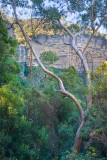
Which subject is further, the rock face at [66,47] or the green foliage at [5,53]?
the rock face at [66,47]

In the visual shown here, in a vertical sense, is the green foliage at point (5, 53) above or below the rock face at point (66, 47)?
below

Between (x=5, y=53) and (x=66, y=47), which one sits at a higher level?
(x=66, y=47)

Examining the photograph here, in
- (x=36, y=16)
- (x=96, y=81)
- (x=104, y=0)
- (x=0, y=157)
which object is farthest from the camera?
(x=36, y=16)

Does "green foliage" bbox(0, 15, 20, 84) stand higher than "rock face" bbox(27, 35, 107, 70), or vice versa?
"rock face" bbox(27, 35, 107, 70)

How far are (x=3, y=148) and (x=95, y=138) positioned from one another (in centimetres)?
292

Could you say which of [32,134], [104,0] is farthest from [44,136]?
[104,0]

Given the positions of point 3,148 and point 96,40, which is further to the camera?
point 96,40

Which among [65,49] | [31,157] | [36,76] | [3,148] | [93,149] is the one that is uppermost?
[65,49]

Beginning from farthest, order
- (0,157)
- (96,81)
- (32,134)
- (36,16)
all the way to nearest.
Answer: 1. (36,16)
2. (32,134)
3. (96,81)
4. (0,157)

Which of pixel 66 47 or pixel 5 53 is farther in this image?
pixel 66 47

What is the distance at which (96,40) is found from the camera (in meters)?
26.2

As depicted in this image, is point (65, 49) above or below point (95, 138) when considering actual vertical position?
above

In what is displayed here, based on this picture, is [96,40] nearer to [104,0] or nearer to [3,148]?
[104,0]

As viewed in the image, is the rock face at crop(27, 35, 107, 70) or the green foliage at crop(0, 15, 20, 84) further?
the rock face at crop(27, 35, 107, 70)
